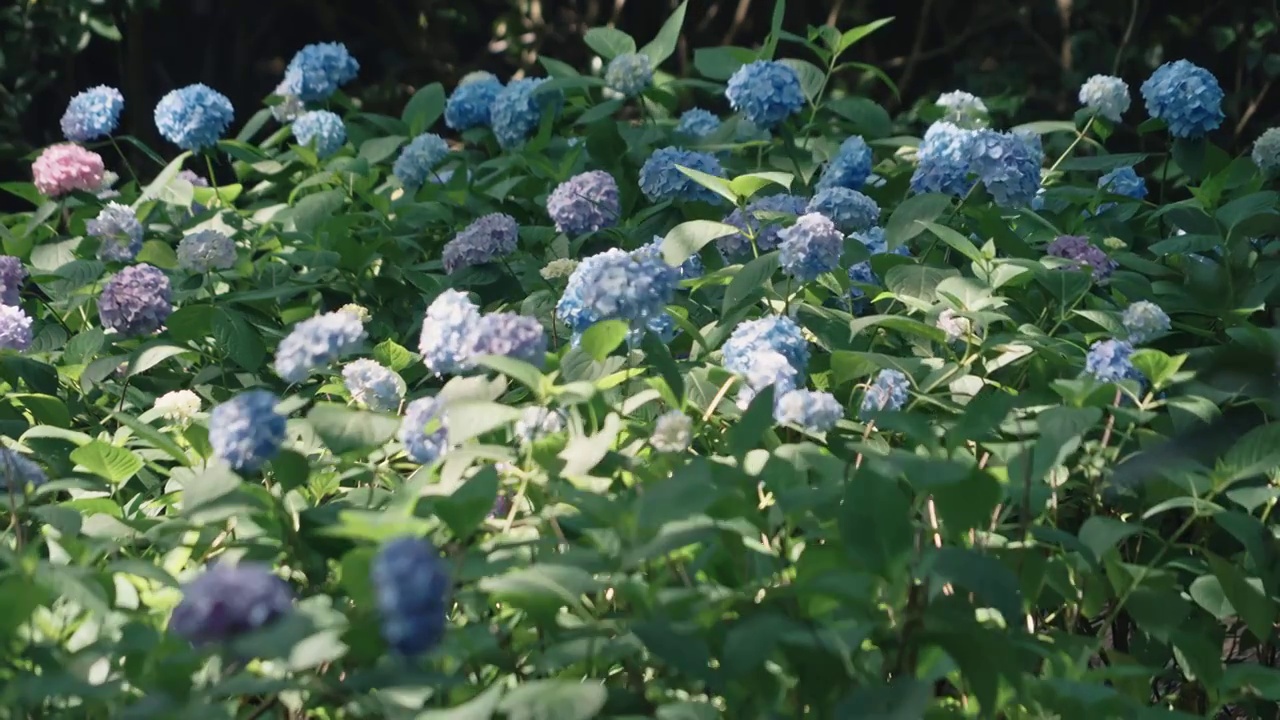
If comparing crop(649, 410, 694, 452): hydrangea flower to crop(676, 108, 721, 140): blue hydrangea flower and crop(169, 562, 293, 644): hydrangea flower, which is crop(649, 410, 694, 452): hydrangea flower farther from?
crop(676, 108, 721, 140): blue hydrangea flower

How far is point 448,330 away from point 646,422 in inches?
14.4

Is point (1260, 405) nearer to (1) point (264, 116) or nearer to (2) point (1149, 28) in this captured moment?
(1) point (264, 116)

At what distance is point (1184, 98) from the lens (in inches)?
109

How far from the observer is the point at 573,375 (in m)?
1.83

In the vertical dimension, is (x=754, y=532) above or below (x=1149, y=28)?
above

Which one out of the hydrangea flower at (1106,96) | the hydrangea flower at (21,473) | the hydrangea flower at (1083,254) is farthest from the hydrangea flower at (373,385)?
the hydrangea flower at (1106,96)

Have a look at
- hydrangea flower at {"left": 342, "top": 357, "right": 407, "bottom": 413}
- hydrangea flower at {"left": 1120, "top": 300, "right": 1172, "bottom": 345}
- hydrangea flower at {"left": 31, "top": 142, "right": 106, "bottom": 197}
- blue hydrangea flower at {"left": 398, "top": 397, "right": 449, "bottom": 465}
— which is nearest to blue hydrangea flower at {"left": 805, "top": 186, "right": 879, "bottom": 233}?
hydrangea flower at {"left": 1120, "top": 300, "right": 1172, "bottom": 345}

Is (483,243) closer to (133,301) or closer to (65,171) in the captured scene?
(133,301)

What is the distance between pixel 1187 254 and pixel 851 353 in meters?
0.80

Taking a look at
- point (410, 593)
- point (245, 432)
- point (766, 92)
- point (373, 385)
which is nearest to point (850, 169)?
point (766, 92)

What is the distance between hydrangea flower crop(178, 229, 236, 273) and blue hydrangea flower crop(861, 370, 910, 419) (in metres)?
1.09

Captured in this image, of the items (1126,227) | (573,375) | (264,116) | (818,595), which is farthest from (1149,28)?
(818,595)

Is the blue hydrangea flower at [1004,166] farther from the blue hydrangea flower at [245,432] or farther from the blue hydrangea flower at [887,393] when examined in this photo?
the blue hydrangea flower at [245,432]

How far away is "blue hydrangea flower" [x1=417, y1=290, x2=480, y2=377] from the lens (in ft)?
5.33
